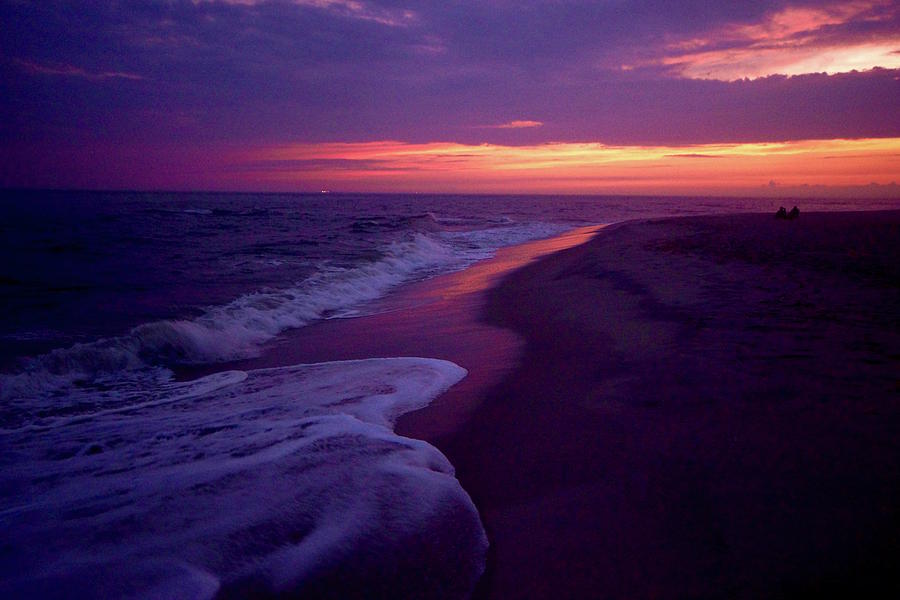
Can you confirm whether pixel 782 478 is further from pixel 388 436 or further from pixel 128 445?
pixel 128 445

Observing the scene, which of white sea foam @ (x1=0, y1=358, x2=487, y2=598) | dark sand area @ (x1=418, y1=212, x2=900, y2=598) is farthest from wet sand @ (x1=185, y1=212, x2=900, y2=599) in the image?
white sea foam @ (x1=0, y1=358, x2=487, y2=598)

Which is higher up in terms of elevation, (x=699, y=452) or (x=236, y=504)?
(x=699, y=452)

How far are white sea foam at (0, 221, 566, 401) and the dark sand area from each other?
4.35 meters

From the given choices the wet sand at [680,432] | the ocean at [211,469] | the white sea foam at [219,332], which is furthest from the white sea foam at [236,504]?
the white sea foam at [219,332]

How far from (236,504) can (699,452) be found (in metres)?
2.77

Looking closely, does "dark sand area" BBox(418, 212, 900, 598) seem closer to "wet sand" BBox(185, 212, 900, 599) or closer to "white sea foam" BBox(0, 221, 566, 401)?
"wet sand" BBox(185, 212, 900, 599)

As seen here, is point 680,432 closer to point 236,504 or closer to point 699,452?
point 699,452

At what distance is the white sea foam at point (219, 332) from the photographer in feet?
20.7

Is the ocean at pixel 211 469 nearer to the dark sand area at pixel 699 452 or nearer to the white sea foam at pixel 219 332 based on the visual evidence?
the white sea foam at pixel 219 332

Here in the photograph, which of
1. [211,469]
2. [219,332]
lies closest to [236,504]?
[211,469]

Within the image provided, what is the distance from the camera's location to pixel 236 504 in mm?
3018

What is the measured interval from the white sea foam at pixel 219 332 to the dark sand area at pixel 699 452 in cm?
435

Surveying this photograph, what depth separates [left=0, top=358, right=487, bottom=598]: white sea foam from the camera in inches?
95.8

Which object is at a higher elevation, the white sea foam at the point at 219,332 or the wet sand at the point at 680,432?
the wet sand at the point at 680,432
